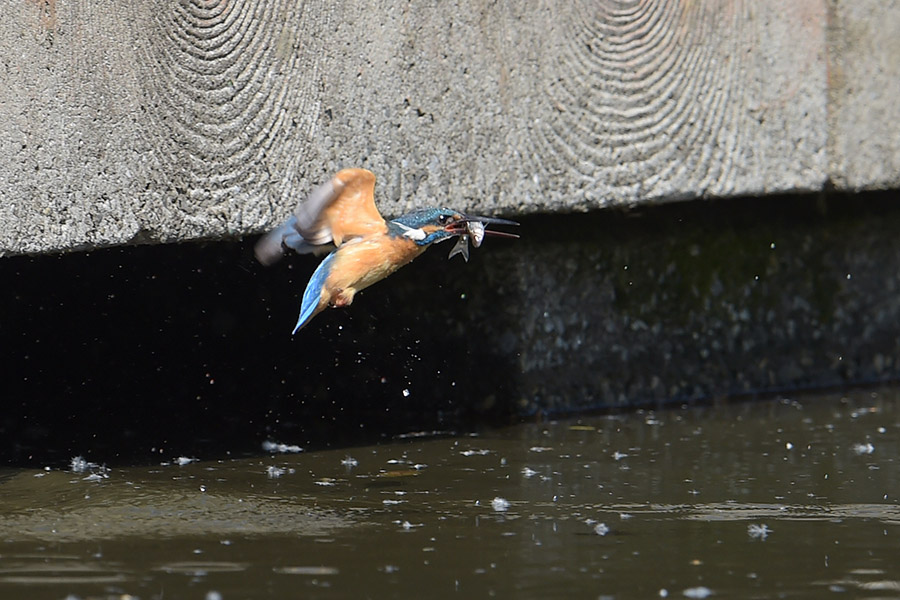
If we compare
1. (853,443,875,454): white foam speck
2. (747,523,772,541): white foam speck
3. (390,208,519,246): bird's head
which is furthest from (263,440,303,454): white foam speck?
(853,443,875,454): white foam speck

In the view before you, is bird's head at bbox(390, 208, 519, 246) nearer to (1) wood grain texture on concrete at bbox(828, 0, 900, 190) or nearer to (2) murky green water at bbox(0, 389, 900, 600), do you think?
(2) murky green water at bbox(0, 389, 900, 600)

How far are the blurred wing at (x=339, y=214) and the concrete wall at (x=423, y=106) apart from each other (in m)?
0.19

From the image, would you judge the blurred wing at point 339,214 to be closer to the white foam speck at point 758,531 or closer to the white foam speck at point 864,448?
the white foam speck at point 758,531

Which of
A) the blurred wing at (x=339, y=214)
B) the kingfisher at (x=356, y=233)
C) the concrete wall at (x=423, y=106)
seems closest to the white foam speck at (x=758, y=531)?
the kingfisher at (x=356, y=233)

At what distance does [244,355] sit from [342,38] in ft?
3.94

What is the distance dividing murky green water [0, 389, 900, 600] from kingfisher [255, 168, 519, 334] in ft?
1.66

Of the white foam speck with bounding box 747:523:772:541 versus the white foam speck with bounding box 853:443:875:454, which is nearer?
the white foam speck with bounding box 747:523:772:541

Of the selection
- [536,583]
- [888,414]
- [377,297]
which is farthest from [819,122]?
[536,583]

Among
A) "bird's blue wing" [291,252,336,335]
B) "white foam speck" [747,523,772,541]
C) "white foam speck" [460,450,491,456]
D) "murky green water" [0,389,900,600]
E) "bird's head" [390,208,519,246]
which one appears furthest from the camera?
"white foam speck" [460,450,491,456]

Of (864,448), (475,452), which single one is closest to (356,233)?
(475,452)

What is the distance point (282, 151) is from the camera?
11.9ft

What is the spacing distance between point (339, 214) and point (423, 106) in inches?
21.2

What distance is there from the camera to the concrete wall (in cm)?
335

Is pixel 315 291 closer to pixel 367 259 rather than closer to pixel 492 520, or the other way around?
pixel 367 259
